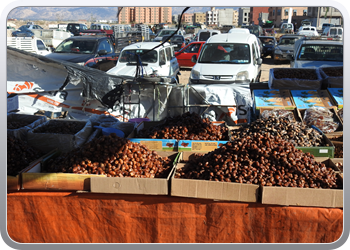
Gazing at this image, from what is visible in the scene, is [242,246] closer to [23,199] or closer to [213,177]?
[213,177]

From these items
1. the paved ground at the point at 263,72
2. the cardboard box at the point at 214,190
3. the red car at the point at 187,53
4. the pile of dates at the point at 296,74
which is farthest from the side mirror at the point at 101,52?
the cardboard box at the point at 214,190

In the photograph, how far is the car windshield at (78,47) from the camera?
11109 millimetres

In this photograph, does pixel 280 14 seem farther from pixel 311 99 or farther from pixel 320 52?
pixel 311 99

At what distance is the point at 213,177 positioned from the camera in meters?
3.23

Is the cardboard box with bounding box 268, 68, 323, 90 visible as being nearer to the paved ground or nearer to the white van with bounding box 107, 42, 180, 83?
the white van with bounding box 107, 42, 180, 83

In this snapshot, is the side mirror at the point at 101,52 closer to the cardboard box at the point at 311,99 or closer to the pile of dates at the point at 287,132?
the cardboard box at the point at 311,99

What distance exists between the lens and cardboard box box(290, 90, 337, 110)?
5.64 m

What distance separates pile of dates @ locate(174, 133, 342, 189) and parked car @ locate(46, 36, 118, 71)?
792cm

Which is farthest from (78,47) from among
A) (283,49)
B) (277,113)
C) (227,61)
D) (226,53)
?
(283,49)

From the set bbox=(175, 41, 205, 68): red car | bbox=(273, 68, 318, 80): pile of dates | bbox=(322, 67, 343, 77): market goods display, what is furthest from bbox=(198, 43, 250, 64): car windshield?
bbox=(175, 41, 205, 68): red car

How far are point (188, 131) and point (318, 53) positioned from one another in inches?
270

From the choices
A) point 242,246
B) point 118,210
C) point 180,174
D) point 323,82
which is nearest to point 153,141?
point 180,174

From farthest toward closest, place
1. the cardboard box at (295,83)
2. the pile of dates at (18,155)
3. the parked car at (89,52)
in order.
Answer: the parked car at (89,52), the cardboard box at (295,83), the pile of dates at (18,155)

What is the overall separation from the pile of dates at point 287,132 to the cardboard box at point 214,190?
125 centimetres
